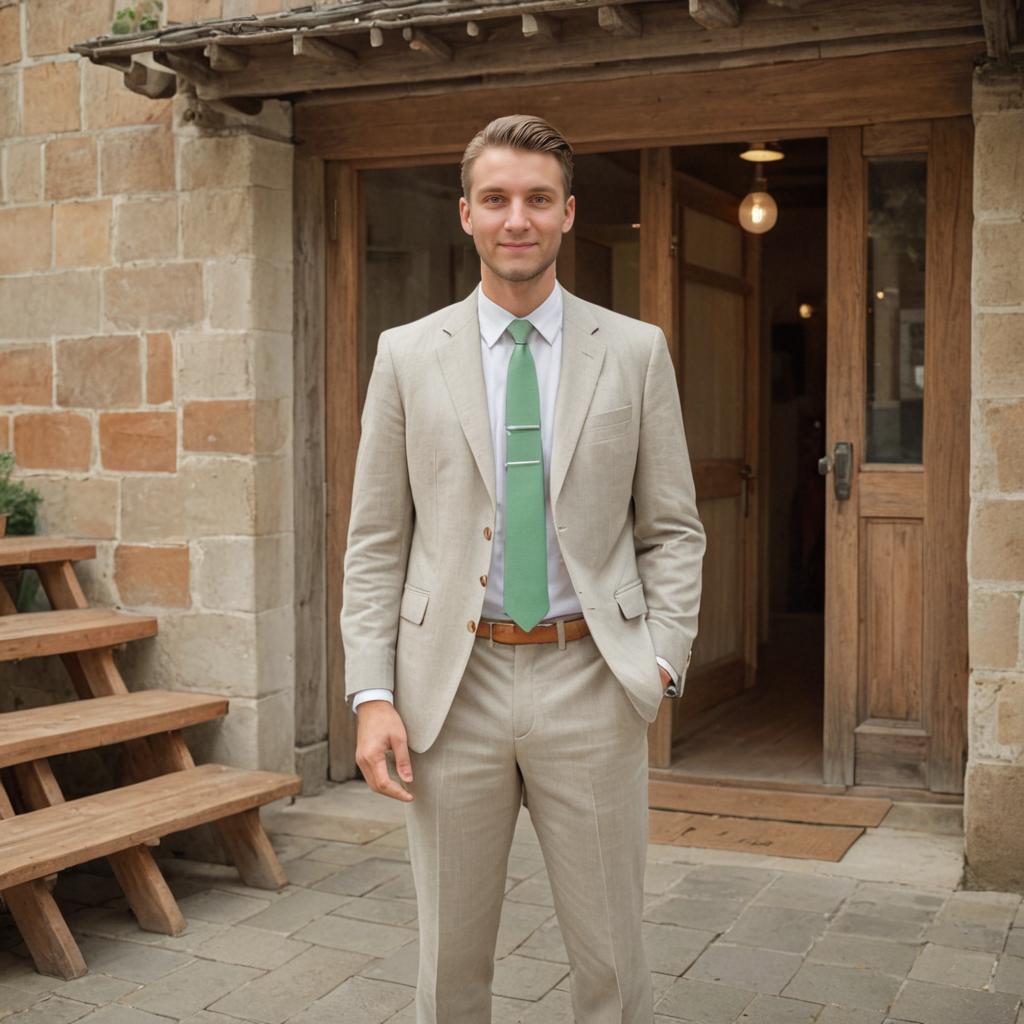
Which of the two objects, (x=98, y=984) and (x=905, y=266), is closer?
(x=98, y=984)

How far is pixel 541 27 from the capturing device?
14.8 ft

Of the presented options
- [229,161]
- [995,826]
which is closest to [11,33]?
[229,161]

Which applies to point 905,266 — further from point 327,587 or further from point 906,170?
point 327,587

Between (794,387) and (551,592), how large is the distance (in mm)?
8984

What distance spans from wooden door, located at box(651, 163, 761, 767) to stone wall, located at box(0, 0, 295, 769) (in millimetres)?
1667

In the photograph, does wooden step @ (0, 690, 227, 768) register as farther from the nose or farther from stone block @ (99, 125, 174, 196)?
the nose

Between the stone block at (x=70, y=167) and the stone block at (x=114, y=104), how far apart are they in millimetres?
91

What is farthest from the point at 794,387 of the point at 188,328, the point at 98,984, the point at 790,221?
the point at 98,984

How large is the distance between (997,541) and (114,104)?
3.67m

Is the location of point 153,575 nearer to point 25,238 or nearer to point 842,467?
point 25,238

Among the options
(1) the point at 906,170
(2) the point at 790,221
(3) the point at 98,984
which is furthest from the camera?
(2) the point at 790,221

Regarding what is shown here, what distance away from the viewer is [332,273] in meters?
5.75

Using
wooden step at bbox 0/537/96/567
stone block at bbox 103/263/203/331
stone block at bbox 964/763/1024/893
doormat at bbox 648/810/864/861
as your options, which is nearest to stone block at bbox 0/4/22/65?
stone block at bbox 103/263/203/331

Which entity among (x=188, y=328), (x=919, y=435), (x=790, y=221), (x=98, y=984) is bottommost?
(x=98, y=984)
